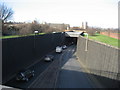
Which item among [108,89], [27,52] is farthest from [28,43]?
[108,89]

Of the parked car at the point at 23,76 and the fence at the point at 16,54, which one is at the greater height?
the fence at the point at 16,54

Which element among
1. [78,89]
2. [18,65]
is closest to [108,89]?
[78,89]

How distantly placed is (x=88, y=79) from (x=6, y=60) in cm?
907

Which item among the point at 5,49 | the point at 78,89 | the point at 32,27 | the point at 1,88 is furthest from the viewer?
the point at 32,27

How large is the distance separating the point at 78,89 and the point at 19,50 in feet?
30.1

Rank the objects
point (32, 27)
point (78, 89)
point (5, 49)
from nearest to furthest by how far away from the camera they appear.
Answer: point (78, 89)
point (5, 49)
point (32, 27)

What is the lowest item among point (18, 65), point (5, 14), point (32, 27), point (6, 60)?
point (18, 65)

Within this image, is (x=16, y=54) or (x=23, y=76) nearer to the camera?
(x=23, y=76)

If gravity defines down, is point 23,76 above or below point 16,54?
below

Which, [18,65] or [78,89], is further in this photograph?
[18,65]

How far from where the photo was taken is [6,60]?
1519 cm

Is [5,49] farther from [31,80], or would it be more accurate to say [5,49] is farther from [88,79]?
[88,79]

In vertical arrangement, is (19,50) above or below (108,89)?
above

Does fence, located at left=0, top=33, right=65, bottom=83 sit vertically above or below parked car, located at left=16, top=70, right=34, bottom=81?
above
